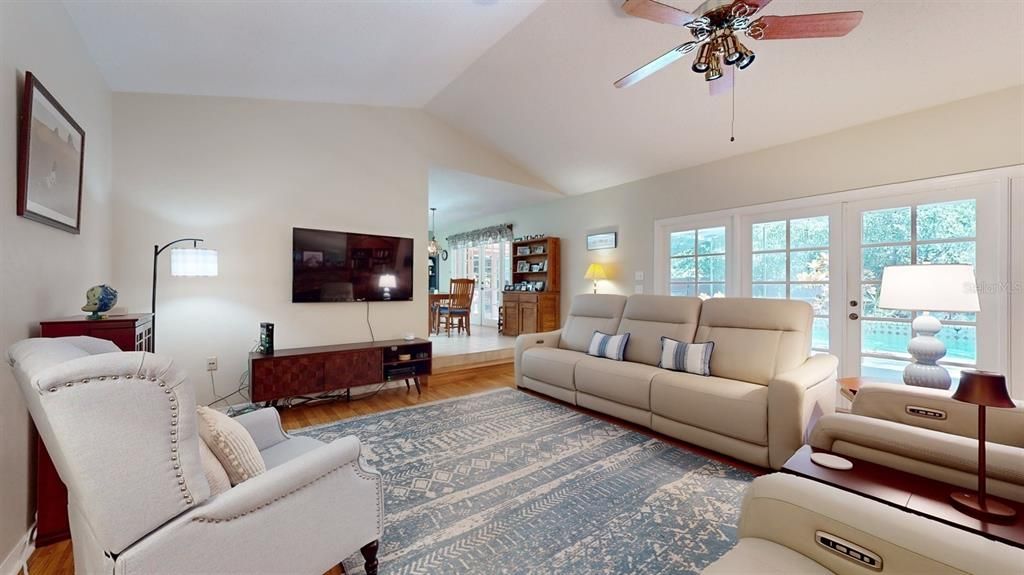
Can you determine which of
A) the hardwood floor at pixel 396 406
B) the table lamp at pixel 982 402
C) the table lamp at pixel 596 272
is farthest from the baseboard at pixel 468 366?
the table lamp at pixel 982 402

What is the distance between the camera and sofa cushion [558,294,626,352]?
3812 millimetres

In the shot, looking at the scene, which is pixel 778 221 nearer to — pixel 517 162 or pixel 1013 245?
pixel 1013 245

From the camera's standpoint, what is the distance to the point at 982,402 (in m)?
1.07

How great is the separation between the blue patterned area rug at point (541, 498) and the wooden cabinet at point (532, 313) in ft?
9.88

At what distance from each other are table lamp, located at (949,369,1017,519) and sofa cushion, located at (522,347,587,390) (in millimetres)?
2411

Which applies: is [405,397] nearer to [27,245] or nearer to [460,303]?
[27,245]

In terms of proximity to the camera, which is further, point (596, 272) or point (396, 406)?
point (596, 272)

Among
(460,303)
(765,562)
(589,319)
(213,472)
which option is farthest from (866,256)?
(460,303)

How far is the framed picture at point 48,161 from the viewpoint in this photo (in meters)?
1.62

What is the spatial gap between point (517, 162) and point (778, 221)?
318 centimetres

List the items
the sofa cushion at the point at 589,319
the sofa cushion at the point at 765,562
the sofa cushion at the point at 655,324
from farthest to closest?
the sofa cushion at the point at 589,319, the sofa cushion at the point at 655,324, the sofa cushion at the point at 765,562

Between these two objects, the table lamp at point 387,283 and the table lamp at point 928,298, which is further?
the table lamp at point 387,283

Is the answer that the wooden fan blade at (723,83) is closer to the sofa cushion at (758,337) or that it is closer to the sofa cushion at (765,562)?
the sofa cushion at (758,337)

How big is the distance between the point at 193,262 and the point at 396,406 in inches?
76.8
